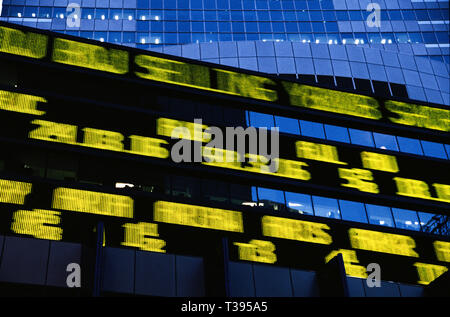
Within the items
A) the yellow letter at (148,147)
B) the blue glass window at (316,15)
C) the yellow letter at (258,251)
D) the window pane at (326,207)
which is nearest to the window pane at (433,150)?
the window pane at (326,207)

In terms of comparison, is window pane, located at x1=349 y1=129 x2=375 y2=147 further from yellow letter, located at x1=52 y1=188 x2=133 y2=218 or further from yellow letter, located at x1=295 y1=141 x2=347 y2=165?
yellow letter, located at x1=52 y1=188 x2=133 y2=218

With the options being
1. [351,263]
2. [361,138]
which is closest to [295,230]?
[351,263]

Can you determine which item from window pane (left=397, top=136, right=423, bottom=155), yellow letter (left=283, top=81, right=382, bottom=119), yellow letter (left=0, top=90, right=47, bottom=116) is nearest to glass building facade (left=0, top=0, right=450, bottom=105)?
window pane (left=397, top=136, right=423, bottom=155)

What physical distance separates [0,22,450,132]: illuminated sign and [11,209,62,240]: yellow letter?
26.4ft

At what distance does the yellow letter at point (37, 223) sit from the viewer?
19.5 meters

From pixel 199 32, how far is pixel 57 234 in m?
51.6

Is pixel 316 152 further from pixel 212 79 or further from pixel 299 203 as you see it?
pixel 212 79

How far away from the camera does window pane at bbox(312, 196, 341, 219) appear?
27172 millimetres

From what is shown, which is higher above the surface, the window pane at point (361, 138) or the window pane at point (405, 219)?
the window pane at point (361, 138)

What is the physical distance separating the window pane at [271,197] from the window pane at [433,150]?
54.0 ft

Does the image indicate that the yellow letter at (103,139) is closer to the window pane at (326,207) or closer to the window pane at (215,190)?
the window pane at (215,190)

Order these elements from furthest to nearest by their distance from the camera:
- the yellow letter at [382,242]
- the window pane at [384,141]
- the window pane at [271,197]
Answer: the window pane at [384,141] → the window pane at [271,197] → the yellow letter at [382,242]

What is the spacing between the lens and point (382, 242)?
23906mm

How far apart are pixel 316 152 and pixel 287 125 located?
483 centimetres
